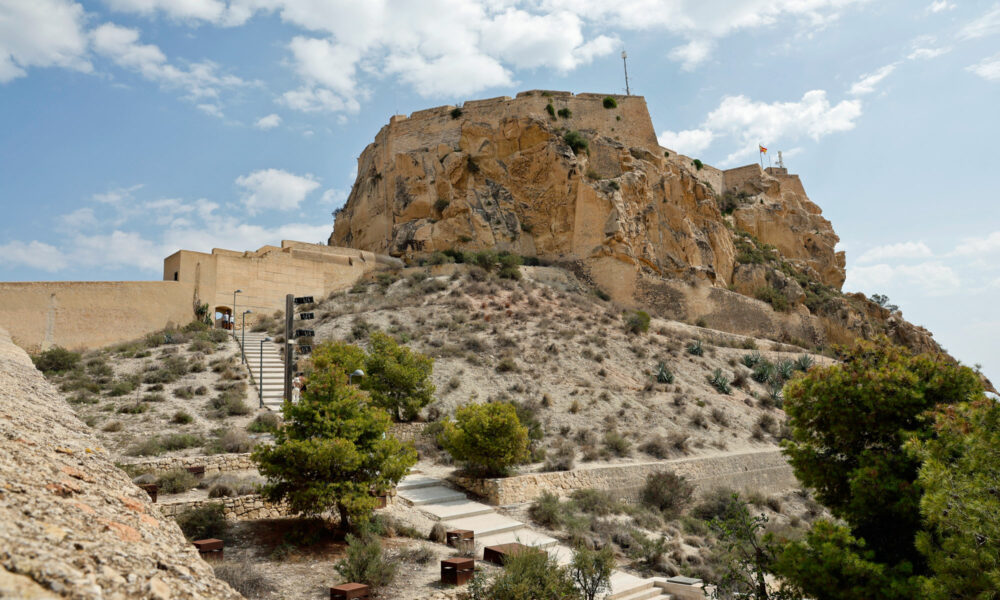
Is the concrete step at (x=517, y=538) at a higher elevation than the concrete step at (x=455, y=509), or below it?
below

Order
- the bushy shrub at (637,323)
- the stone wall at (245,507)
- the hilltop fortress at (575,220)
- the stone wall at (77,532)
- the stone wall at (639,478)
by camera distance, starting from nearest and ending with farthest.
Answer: the stone wall at (77,532) → the stone wall at (245,507) → the stone wall at (639,478) → the bushy shrub at (637,323) → the hilltop fortress at (575,220)

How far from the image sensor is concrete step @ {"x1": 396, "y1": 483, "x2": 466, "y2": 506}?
37.5ft

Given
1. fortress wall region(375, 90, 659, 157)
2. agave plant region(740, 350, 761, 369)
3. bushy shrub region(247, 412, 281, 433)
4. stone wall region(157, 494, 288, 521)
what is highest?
fortress wall region(375, 90, 659, 157)

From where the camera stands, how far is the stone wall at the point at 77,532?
79.5 inches

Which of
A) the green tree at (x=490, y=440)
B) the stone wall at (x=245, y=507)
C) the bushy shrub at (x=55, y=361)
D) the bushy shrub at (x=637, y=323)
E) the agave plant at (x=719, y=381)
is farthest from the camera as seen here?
the bushy shrub at (x=637, y=323)

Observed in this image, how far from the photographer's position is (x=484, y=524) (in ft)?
35.5

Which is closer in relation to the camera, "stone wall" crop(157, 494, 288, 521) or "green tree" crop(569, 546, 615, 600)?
"green tree" crop(569, 546, 615, 600)

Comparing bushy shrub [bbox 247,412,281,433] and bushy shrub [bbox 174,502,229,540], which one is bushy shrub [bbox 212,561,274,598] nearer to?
bushy shrub [bbox 174,502,229,540]

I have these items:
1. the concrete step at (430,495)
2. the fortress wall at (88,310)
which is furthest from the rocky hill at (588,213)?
the concrete step at (430,495)

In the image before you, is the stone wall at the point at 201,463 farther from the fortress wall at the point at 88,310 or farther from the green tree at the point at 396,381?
the fortress wall at the point at 88,310

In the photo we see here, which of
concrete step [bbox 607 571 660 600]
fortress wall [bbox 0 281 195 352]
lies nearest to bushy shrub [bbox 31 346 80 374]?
fortress wall [bbox 0 281 195 352]

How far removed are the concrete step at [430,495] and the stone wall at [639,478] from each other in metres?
0.47

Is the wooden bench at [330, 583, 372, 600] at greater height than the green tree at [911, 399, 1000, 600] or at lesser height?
lesser

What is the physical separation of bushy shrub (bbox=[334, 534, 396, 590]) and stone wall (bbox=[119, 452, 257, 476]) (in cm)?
421
